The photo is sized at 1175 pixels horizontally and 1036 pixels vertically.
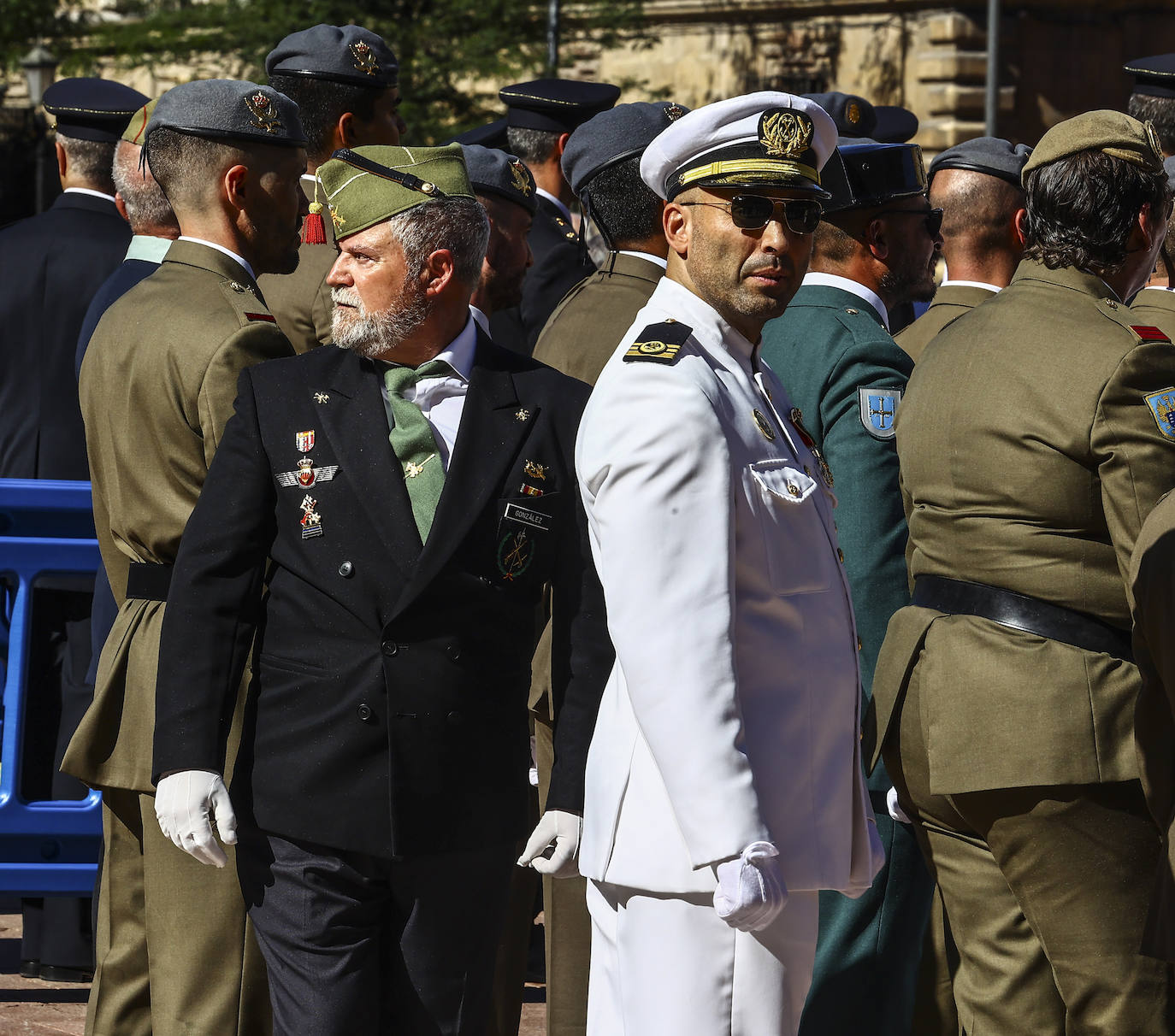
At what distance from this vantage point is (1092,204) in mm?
3830

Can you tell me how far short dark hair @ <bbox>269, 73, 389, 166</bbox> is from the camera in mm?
5945

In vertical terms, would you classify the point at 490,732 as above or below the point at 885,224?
below

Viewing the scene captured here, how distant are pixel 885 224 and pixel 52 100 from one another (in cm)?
299

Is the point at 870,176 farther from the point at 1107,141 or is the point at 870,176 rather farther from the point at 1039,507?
the point at 1039,507

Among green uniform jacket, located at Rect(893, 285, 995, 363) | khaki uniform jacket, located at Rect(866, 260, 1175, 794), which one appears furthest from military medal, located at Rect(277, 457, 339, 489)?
green uniform jacket, located at Rect(893, 285, 995, 363)

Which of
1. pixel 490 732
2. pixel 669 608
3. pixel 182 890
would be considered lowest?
pixel 182 890

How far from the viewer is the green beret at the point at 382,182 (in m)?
3.72

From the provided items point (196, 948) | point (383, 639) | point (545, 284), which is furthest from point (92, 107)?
point (383, 639)

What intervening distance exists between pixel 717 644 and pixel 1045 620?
98cm

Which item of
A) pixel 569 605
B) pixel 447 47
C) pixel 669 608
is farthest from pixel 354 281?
pixel 447 47

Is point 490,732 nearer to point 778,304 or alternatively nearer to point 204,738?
point 204,738

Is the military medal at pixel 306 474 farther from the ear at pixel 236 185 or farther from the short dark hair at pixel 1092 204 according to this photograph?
the short dark hair at pixel 1092 204

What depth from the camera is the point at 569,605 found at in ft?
12.1

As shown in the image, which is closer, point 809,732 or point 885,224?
point 809,732
